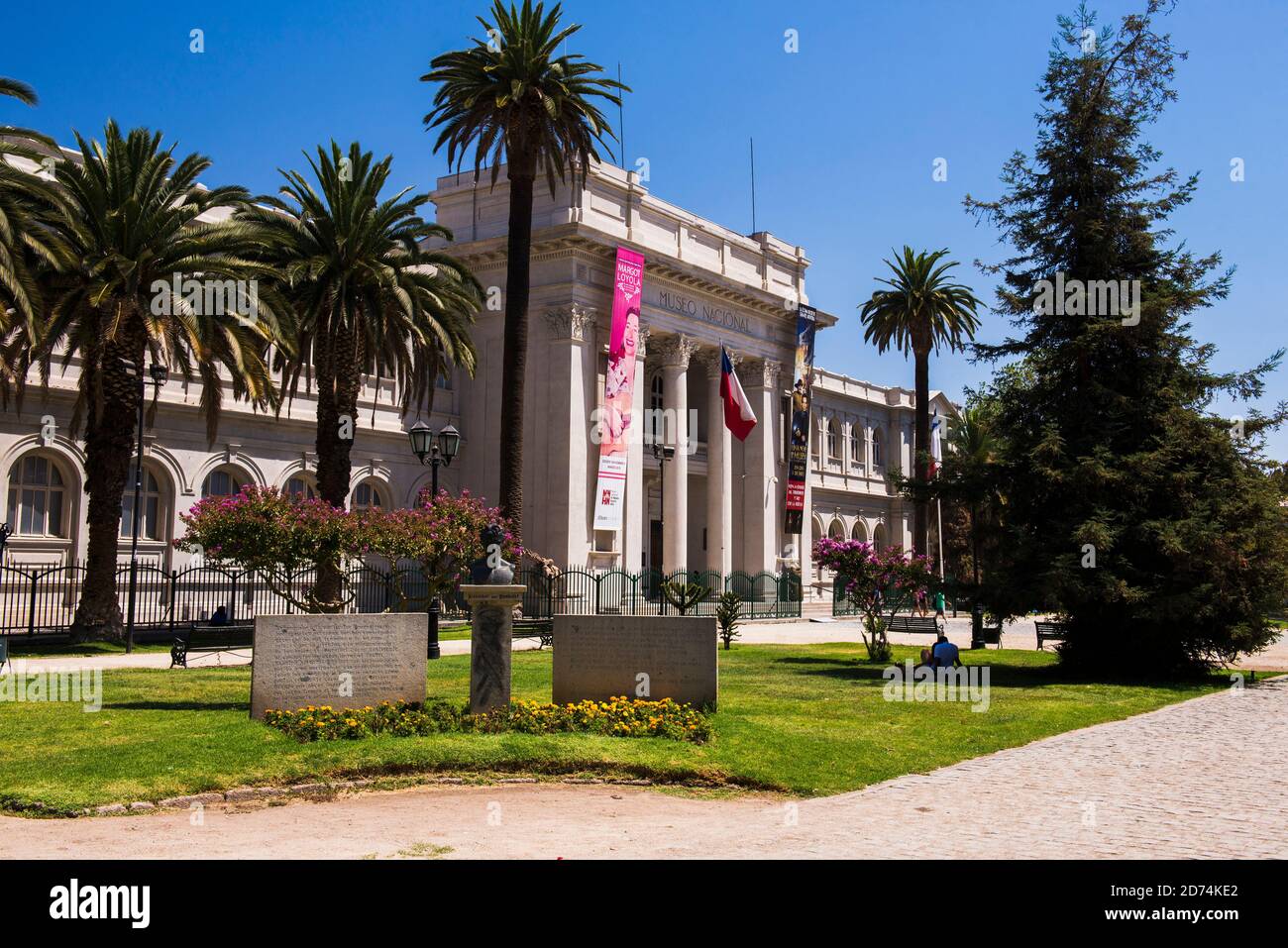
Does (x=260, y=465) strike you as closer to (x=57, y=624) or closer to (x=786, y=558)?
(x=57, y=624)

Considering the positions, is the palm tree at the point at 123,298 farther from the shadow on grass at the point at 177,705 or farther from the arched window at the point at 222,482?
the shadow on grass at the point at 177,705

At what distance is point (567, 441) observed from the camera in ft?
133

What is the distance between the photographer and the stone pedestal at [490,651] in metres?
12.2

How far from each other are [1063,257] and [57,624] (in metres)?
25.3

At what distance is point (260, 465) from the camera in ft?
118

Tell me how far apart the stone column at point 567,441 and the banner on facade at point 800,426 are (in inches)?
502

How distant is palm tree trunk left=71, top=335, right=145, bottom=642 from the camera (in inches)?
964

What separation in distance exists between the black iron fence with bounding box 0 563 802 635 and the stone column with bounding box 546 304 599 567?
5.47ft

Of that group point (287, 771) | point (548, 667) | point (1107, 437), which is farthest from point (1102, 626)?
point (287, 771)

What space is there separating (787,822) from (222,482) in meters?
30.9

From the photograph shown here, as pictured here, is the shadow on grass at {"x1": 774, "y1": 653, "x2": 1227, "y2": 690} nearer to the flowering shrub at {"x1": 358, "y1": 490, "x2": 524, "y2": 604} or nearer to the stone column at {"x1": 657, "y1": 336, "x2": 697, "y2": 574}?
the flowering shrub at {"x1": 358, "y1": 490, "x2": 524, "y2": 604}

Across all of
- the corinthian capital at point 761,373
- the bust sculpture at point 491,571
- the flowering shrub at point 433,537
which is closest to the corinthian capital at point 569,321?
the corinthian capital at point 761,373

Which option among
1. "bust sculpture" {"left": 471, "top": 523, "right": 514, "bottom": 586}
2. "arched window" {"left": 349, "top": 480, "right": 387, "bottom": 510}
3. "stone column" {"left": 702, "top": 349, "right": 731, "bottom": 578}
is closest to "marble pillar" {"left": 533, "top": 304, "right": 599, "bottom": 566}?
"arched window" {"left": 349, "top": 480, "right": 387, "bottom": 510}

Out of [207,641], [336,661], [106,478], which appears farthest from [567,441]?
[336,661]
